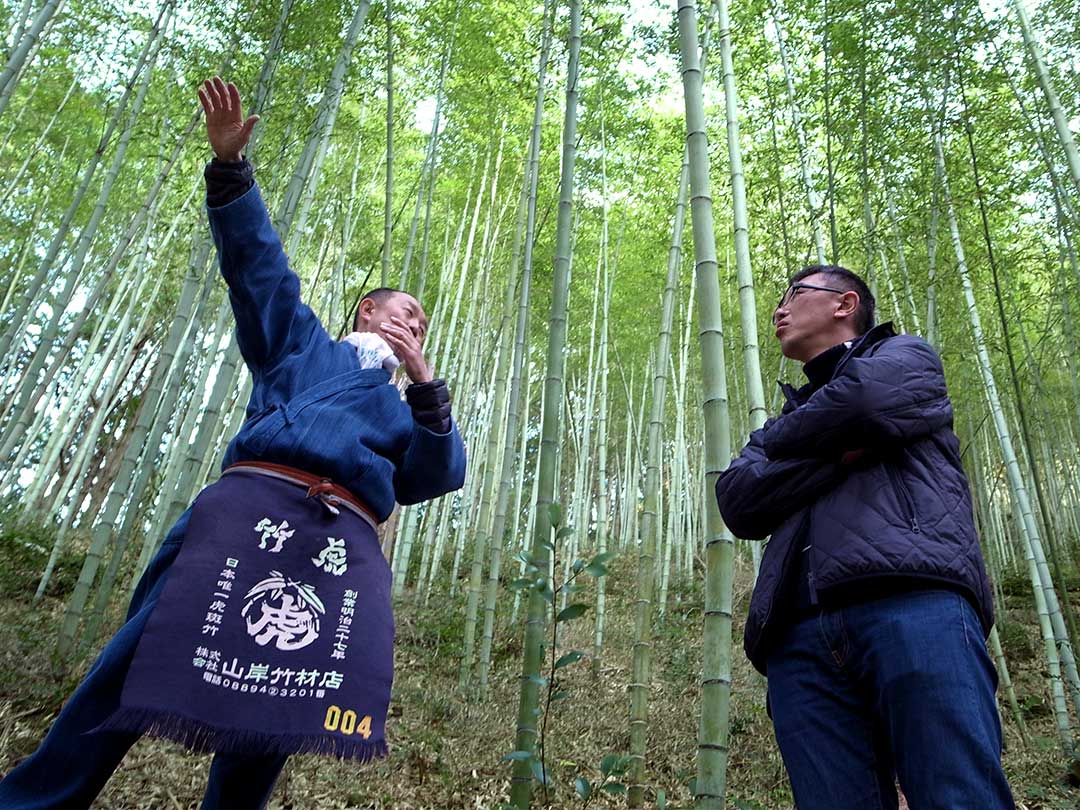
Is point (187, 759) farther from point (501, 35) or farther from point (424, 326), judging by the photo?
point (501, 35)

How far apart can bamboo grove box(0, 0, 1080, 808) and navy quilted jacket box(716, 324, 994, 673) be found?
0.54 ft

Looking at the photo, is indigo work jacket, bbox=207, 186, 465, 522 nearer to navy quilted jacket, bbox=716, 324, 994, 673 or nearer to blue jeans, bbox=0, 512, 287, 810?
blue jeans, bbox=0, 512, 287, 810

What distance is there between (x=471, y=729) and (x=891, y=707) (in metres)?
3.00

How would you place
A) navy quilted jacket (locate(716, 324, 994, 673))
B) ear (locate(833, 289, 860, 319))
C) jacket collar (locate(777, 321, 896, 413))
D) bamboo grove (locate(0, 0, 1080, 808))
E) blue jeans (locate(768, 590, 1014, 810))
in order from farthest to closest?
bamboo grove (locate(0, 0, 1080, 808)) → ear (locate(833, 289, 860, 319)) → jacket collar (locate(777, 321, 896, 413)) → navy quilted jacket (locate(716, 324, 994, 673)) → blue jeans (locate(768, 590, 1014, 810))

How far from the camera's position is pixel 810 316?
5.58 feet

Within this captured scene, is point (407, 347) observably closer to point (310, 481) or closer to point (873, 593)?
point (310, 481)

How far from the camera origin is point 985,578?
128cm

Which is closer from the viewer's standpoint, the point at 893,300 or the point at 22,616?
the point at 22,616

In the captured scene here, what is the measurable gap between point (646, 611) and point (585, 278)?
262 inches

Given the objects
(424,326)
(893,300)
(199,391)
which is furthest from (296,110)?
(893,300)

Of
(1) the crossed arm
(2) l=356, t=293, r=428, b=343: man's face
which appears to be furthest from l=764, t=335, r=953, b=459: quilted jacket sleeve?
(2) l=356, t=293, r=428, b=343: man's face

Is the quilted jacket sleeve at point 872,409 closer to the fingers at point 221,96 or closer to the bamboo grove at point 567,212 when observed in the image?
the bamboo grove at point 567,212

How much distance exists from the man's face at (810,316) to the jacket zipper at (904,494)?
42 cm

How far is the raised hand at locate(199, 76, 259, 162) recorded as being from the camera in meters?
1.41
